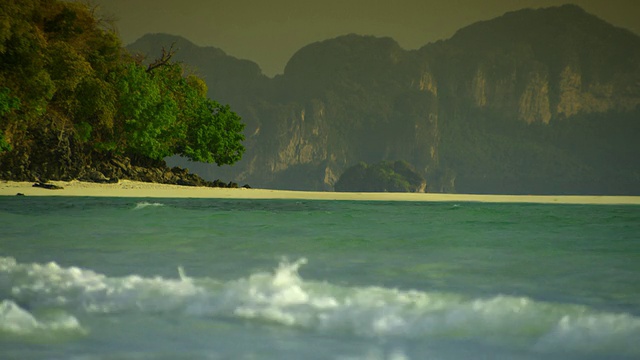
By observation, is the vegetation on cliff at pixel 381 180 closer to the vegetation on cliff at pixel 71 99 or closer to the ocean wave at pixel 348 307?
the vegetation on cliff at pixel 71 99

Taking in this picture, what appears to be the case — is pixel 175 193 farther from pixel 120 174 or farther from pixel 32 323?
pixel 32 323

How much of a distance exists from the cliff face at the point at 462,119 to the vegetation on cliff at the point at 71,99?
336ft

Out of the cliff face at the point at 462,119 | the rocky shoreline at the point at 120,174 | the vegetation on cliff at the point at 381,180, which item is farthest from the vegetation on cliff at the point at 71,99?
the cliff face at the point at 462,119

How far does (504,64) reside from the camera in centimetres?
19512

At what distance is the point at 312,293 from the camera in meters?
8.35

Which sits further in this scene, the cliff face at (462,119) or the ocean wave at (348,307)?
the cliff face at (462,119)

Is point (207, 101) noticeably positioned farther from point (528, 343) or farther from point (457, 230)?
point (528, 343)

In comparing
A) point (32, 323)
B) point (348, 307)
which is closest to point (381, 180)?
point (348, 307)

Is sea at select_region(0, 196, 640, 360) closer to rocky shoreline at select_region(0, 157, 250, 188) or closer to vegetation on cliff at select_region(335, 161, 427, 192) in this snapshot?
rocky shoreline at select_region(0, 157, 250, 188)

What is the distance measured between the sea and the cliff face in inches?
4833

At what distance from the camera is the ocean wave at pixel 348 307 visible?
660 cm

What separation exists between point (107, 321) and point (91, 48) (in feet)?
91.9

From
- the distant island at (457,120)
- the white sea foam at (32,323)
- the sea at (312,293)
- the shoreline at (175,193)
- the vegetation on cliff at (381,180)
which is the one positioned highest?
the distant island at (457,120)

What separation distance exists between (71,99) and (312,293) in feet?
78.8
